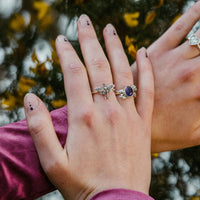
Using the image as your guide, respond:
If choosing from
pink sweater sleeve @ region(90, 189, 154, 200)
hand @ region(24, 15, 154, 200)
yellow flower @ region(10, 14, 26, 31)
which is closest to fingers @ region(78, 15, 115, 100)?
hand @ region(24, 15, 154, 200)

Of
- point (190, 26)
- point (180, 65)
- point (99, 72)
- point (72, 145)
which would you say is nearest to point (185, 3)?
point (190, 26)

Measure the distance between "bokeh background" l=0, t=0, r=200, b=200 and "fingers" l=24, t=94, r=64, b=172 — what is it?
0.50 m

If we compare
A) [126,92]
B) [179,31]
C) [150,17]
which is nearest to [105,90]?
[126,92]

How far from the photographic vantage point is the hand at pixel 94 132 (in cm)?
73

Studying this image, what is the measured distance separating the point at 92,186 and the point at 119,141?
0.46 ft

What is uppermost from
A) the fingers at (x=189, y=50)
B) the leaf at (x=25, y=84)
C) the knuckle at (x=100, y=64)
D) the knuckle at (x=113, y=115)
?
the knuckle at (x=100, y=64)

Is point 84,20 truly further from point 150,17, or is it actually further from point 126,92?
point 150,17

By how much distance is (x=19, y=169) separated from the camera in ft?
2.69

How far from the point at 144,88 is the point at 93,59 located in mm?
178

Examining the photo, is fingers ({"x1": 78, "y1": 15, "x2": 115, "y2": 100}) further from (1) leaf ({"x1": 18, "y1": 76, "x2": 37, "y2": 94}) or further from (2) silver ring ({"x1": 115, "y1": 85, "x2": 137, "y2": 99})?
(1) leaf ({"x1": 18, "y1": 76, "x2": 37, "y2": 94})

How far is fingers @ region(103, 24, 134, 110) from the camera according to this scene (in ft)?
2.93

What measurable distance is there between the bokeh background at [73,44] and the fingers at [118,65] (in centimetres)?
23

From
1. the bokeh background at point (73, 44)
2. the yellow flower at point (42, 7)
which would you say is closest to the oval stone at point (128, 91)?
the bokeh background at point (73, 44)

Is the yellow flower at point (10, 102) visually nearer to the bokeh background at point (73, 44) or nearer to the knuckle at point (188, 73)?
the bokeh background at point (73, 44)
